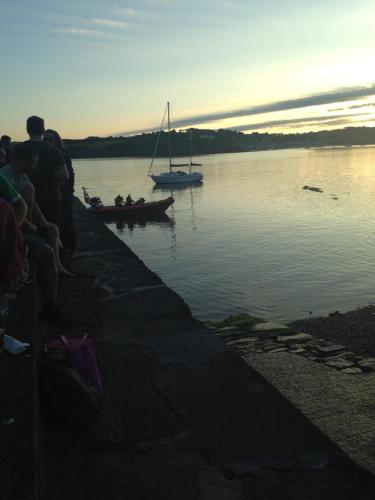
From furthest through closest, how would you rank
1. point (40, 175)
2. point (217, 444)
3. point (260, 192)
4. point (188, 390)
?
1. point (260, 192)
2. point (40, 175)
3. point (188, 390)
4. point (217, 444)

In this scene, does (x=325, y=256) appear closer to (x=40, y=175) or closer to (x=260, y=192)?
(x=40, y=175)

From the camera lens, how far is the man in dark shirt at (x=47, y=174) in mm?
5879

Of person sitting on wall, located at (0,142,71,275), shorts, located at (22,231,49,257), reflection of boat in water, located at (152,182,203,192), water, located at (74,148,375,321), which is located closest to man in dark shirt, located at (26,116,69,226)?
person sitting on wall, located at (0,142,71,275)

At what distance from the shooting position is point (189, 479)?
2621 millimetres

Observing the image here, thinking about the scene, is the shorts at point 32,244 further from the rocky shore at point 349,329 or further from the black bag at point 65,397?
the rocky shore at point 349,329

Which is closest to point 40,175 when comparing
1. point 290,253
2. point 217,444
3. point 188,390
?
point 188,390

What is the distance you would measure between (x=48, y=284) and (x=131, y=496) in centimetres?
232

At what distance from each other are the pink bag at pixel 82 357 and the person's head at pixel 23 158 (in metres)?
2.09

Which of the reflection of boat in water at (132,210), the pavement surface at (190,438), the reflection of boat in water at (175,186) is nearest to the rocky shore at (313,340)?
the pavement surface at (190,438)

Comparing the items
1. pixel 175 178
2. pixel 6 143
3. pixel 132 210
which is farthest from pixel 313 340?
pixel 175 178

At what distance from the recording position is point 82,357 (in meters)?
3.34

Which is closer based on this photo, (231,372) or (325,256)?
(231,372)

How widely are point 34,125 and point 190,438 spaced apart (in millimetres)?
4361

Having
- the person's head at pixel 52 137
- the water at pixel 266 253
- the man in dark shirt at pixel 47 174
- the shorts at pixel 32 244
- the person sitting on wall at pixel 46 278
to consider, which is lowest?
the water at pixel 266 253
